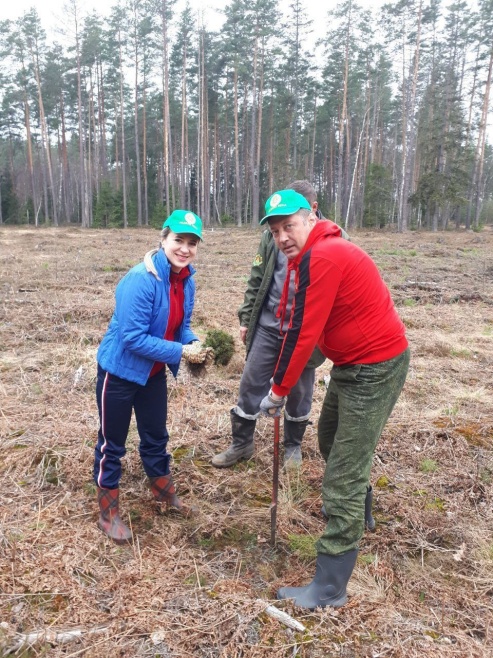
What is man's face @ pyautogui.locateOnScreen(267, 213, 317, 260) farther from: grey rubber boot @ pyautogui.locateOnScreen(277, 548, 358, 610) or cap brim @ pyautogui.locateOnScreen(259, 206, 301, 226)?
grey rubber boot @ pyautogui.locateOnScreen(277, 548, 358, 610)

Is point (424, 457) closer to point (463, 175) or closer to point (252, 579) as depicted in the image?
point (252, 579)

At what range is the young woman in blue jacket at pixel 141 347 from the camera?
2533 mm

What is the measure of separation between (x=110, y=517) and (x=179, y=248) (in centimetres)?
162

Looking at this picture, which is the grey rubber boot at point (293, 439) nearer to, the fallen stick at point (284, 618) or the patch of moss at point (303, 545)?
the patch of moss at point (303, 545)

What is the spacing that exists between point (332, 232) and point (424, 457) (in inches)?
92.0

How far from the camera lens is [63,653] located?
6.48 feet

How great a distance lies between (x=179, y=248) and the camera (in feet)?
8.57

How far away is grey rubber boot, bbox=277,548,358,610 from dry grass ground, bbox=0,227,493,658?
7cm

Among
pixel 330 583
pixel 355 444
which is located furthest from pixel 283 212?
pixel 330 583

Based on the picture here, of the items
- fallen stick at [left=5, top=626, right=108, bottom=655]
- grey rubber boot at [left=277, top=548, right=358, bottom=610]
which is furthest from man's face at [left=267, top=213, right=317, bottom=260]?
fallen stick at [left=5, top=626, right=108, bottom=655]

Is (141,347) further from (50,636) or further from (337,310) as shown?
(50,636)

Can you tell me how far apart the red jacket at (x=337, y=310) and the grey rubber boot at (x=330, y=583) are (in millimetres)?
891

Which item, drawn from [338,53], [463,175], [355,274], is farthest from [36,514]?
[338,53]

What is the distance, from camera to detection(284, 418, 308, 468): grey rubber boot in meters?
3.76
